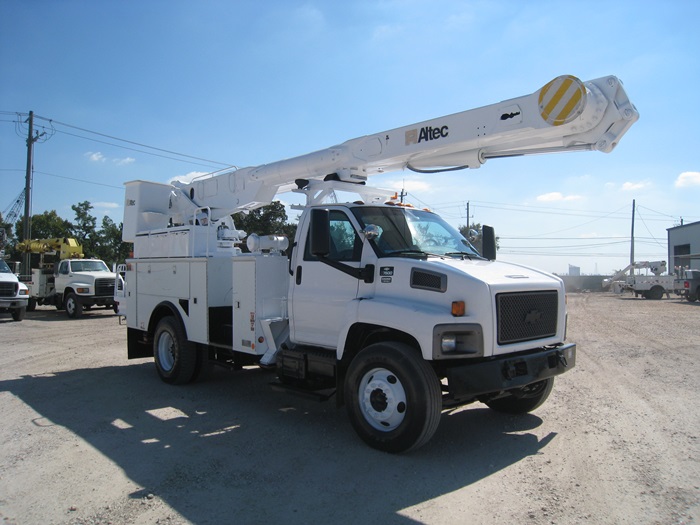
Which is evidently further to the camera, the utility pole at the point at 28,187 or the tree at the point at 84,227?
the tree at the point at 84,227

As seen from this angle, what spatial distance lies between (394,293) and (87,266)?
20.1 meters

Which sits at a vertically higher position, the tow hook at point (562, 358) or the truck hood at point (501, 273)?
the truck hood at point (501, 273)

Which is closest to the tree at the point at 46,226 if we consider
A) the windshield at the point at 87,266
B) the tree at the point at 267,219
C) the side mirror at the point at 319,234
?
the windshield at the point at 87,266

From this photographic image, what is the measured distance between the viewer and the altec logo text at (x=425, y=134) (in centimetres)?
594

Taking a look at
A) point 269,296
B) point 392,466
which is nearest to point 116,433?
point 269,296

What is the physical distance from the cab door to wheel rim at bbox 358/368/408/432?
0.67 m

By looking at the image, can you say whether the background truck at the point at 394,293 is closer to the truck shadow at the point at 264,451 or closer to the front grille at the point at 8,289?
the truck shadow at the point at 264,451

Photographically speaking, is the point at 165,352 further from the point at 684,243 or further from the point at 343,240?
the point at 684,243

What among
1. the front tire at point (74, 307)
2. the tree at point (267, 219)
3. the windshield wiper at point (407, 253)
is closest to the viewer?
the windshield wiper at point (407, 253)

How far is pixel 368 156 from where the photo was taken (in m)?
6.64

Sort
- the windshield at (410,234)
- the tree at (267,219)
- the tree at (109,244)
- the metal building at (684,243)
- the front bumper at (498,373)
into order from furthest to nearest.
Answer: the metal building at (684,243), the tree at (109,244), the tree at (267,219), the windshield at (410,234), the front bumper at (498,373)

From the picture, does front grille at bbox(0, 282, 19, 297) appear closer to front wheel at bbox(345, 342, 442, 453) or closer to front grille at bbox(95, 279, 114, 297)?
front grille at bbox(95, 279, 114, 297)

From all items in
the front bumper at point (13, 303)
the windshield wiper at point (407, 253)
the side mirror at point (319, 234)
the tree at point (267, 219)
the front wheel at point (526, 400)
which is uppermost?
the tree at point (267, 219)

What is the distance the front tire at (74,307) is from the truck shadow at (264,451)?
13255mm
